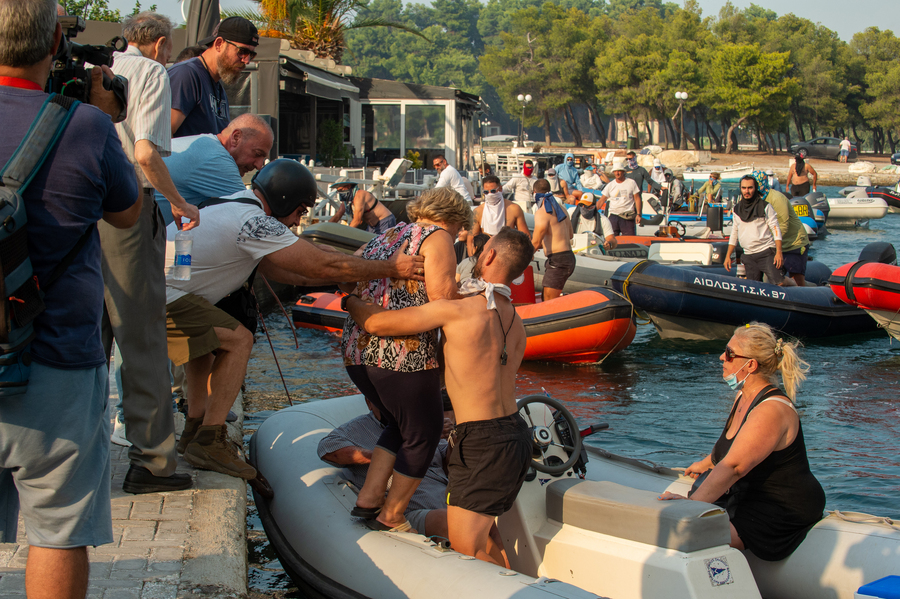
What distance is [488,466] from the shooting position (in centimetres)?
320

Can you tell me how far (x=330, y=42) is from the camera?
20938 millimetres

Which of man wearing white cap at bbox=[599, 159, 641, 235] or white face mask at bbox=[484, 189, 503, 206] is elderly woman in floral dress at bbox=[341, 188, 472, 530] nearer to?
white face mask at bbox=[484, 189, 503, 206]

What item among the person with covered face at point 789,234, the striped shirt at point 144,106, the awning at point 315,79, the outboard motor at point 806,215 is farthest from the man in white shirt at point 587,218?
the striped shirt at point 144,106

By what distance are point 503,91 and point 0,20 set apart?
75080 mm

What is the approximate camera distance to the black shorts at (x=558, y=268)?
31.7 feet

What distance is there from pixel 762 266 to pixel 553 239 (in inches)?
107

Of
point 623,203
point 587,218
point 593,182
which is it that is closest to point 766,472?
point 587,218

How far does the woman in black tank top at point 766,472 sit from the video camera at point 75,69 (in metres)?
2.72

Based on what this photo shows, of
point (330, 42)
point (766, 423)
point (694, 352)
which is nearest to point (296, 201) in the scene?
point (766, 423)

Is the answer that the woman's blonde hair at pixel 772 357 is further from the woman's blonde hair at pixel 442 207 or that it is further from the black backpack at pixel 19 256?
the black backpack at pixel 19 256

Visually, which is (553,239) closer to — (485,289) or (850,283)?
(850,283)

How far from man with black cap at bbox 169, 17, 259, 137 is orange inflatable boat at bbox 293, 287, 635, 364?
4.68 metres

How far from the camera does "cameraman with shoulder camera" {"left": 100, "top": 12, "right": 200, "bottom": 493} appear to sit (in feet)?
10.7

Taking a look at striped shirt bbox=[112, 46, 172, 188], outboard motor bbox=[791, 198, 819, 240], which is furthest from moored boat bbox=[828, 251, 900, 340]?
outboard motor bbox=[791, 198, 819, 240]
